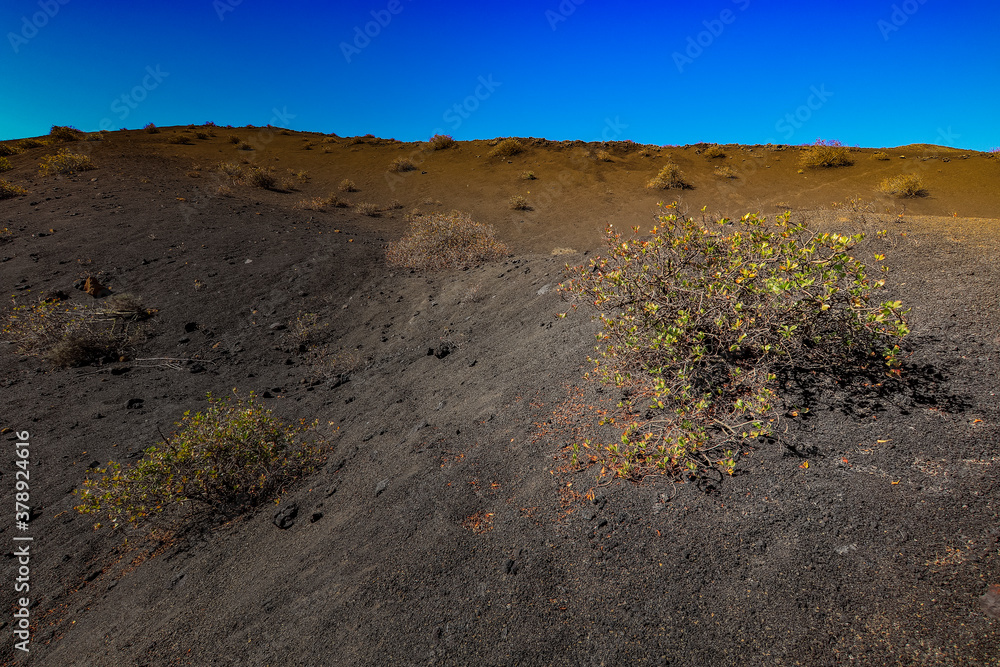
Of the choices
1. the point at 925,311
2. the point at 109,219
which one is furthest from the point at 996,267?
the point at 109,219

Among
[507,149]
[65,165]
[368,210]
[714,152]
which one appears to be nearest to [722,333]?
[368,210]

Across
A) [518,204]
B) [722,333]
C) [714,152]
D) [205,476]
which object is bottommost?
[205,476]

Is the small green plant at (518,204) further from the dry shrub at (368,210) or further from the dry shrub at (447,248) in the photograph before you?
the dry shrub at (447,248)

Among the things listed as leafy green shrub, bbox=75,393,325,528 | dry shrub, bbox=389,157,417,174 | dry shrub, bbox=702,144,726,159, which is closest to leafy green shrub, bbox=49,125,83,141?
dry shrub, bbox=389,157,417,174

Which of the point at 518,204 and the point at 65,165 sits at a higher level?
the point at 65,165

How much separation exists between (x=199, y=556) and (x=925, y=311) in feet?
21.2

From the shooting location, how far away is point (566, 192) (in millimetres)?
18156

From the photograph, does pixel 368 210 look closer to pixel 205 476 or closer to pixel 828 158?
pixel 205 476

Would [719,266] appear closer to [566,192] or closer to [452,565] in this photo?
[452,565]

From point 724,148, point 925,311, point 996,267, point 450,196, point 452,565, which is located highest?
point 724,148

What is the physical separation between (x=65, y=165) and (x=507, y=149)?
62.3 feet

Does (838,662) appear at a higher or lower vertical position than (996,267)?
lower

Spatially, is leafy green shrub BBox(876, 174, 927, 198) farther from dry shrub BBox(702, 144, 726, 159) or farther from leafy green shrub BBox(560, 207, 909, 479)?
leafy green shrub BBox(560, 207, 909, 479)

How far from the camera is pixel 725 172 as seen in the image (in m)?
19.5
